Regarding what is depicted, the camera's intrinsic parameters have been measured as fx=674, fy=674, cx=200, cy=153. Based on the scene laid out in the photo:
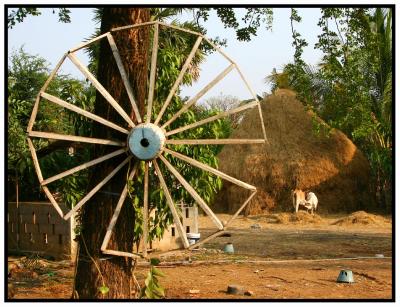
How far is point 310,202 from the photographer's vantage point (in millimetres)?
20531

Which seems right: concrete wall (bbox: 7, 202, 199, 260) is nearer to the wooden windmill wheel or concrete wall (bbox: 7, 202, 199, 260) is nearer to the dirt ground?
the dirt ground

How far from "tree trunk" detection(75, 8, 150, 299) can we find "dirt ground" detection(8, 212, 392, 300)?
112 cm

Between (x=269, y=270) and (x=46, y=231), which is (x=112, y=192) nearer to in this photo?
(x=269, y=270)

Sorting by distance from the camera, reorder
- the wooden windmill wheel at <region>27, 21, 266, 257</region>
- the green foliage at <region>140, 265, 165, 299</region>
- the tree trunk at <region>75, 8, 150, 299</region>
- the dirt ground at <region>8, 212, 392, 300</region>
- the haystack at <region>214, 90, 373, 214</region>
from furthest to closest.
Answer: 1. the haystack at <region>214, 90, 373, 214</region>
2. the dirt ground at <region>8, 212, 392, 300</region>
3. the tree trunk at <region>75, 8, 150, 299</region>
4. the green foliage at <region>140, 265, 165, 299</region>
5. the wooden windmill wheel at <region>27, 21, 266, 257</region>

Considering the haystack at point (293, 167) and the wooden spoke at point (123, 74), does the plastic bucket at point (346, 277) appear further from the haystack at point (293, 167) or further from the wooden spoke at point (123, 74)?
the haystack at point (293, 167)

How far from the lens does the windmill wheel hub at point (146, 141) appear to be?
5.95 meters

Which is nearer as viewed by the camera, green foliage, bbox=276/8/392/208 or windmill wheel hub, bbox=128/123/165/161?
windmill wheel hub, bbox=128/123/165/161

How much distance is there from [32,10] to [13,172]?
13.4 feet

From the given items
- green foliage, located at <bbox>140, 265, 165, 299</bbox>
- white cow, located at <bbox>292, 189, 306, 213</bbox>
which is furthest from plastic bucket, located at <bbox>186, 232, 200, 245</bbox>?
white cow, located at <bbox>292, 189, 306, 213</bbox>

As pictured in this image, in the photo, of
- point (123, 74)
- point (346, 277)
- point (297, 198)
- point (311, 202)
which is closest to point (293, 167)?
point (297, 198)

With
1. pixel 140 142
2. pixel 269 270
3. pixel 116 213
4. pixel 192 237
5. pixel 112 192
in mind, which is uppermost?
pixel 140 142

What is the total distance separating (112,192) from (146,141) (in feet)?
2.35

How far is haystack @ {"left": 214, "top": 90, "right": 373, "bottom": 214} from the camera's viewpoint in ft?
73.8

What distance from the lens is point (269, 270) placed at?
9.31 meters
